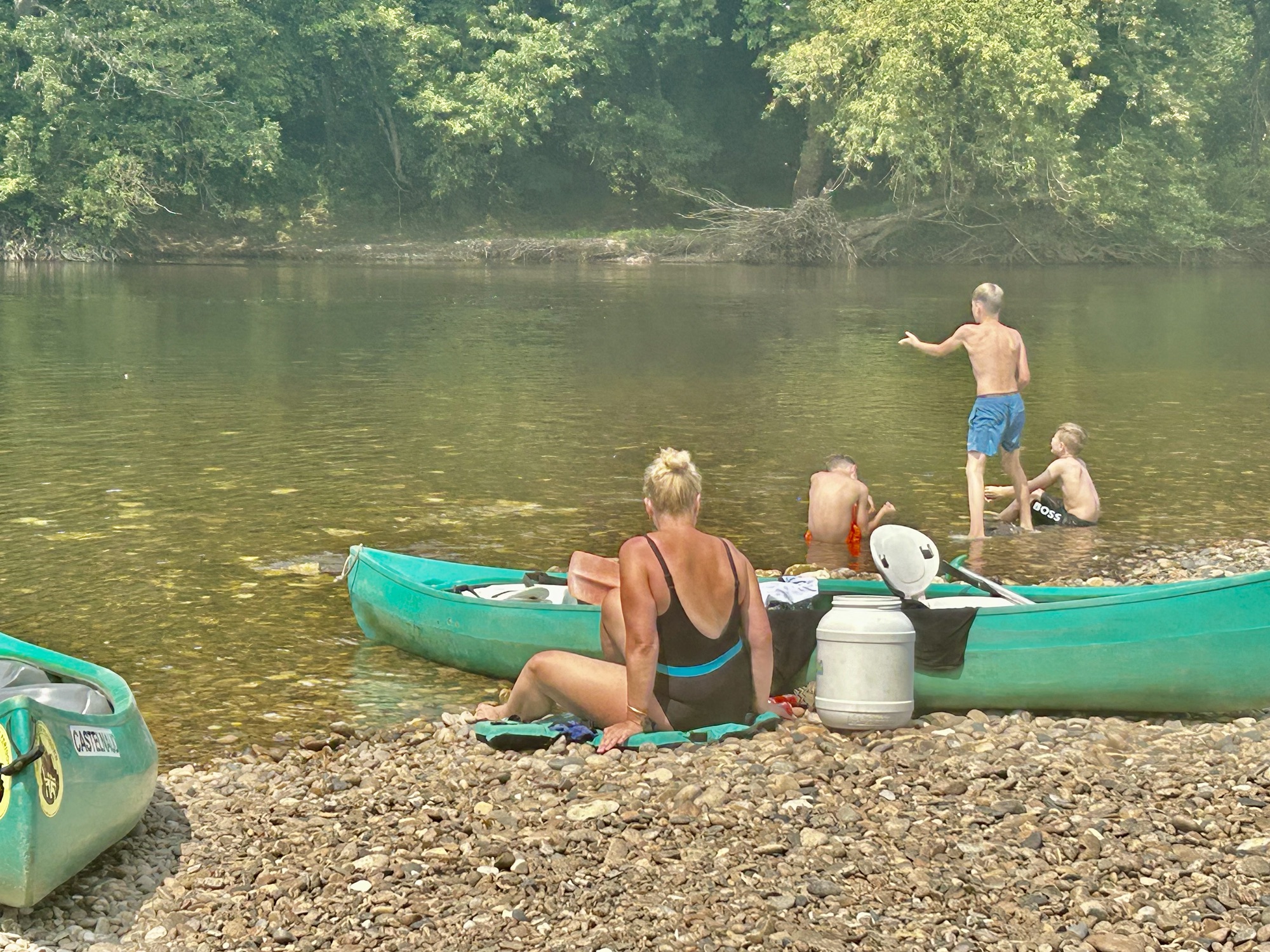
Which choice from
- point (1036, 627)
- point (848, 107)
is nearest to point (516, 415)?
point (1036, 627)

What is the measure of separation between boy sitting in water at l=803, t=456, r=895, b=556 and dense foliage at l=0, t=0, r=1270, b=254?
31.1 m

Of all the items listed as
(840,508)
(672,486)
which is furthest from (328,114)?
(672,486)

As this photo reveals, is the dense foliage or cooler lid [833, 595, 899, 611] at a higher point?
the dense foliage

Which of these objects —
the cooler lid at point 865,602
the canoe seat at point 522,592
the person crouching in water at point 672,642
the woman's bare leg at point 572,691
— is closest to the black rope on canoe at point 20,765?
the person crouching in water at point 672,642

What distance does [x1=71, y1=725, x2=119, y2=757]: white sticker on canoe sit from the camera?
485 cm

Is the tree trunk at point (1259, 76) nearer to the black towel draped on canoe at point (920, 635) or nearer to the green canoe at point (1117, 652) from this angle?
the green canoe at point (1117, 652)

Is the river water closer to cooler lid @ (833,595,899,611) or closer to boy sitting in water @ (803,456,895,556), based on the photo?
boy sitting in water @ (803,456,895,556)

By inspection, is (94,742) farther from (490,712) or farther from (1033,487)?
(1033,487)

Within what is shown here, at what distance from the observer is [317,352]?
21.9 metres

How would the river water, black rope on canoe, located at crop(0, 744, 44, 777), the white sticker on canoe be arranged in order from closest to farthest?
black rope on canoe, located at crop(0, 744, 44, 777) → the white sticker on canoe → the river water

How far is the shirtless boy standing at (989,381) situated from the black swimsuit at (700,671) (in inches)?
188

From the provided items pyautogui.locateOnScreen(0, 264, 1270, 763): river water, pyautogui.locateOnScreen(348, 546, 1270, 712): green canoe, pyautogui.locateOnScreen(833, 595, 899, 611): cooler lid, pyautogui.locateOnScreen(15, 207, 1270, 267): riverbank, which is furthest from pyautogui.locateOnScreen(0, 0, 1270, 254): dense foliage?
pyautogui.locateOnScreen(833, 595, 899, 611): cooler lid

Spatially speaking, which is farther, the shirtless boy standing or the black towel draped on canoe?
the shirtless boy standing

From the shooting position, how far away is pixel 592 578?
23.2 feet
